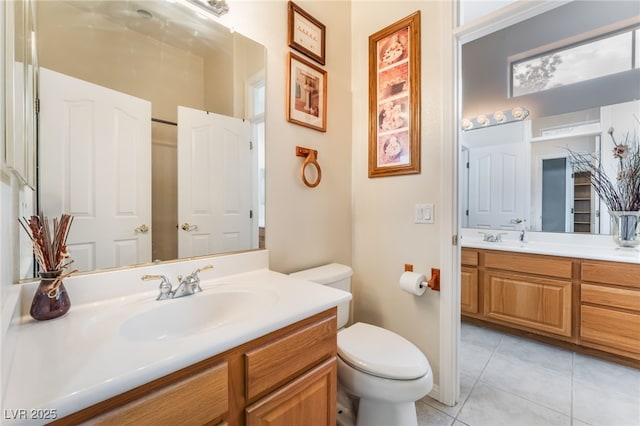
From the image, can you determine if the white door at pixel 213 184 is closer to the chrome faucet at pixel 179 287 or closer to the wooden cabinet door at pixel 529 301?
the chrome faucet at pixel 179 287

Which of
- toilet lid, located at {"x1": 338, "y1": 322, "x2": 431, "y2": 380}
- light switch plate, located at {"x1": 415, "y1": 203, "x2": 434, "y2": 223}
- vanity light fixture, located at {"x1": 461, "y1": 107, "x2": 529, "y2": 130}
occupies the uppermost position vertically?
vanity light fixture, located at {"x1": 461, "y1": 107, "x2": 529, "y2": 130}

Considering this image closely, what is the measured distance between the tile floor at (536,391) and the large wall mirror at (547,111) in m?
1.13

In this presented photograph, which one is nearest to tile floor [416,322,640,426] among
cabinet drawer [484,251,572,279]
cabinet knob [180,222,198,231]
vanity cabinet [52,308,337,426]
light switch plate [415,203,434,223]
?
cabinet drawer [484,251,572,279]

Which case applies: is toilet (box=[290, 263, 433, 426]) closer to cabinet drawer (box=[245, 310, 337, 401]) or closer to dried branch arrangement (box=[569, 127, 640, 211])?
cabinet drawer (box=[245, 310, 337, 401])

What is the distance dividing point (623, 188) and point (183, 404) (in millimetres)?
3121

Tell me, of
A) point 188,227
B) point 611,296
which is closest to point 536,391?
point 611,296

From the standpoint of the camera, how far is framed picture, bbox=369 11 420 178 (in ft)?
5.21

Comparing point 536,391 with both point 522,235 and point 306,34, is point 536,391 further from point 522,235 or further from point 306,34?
point 306,34

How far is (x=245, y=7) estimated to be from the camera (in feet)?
4.33

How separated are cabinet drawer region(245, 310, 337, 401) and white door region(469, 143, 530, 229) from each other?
260cm

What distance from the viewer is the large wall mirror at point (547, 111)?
2160 millimetres

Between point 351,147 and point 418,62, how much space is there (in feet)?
2.13

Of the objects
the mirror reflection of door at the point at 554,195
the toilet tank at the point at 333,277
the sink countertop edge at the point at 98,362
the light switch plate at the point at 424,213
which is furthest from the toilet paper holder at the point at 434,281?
the mirror reflection of door at the point at 554,195

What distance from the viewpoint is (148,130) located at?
104 centimetres
